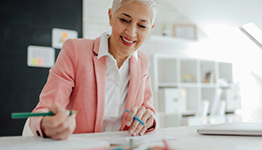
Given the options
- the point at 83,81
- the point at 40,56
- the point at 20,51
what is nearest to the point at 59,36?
the point at 40,56

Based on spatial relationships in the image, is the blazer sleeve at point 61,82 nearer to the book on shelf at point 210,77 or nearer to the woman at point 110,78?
the woman at point 110,78

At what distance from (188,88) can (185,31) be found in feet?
3.47

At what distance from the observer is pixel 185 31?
4590 millimetres

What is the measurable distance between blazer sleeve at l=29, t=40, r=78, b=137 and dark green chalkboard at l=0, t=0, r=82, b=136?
205 cm

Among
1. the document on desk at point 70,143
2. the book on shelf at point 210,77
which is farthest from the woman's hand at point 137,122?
the book on shelf at point 210,77

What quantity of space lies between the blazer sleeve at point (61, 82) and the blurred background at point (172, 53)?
36.7 inches

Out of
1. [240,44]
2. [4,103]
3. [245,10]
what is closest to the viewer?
[245,10]

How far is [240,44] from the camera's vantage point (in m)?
1.55

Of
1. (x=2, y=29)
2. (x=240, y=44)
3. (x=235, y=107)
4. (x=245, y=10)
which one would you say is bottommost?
(x=235, y=107)

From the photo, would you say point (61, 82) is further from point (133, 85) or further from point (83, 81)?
point (133, 85)

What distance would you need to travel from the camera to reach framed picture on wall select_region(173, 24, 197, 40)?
449 centimetres

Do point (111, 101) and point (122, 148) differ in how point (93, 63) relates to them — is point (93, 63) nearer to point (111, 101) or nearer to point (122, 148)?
point (111, 101)

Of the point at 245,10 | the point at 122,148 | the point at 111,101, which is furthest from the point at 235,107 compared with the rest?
the point at 122,148

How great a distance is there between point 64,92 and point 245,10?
1.03 metres
